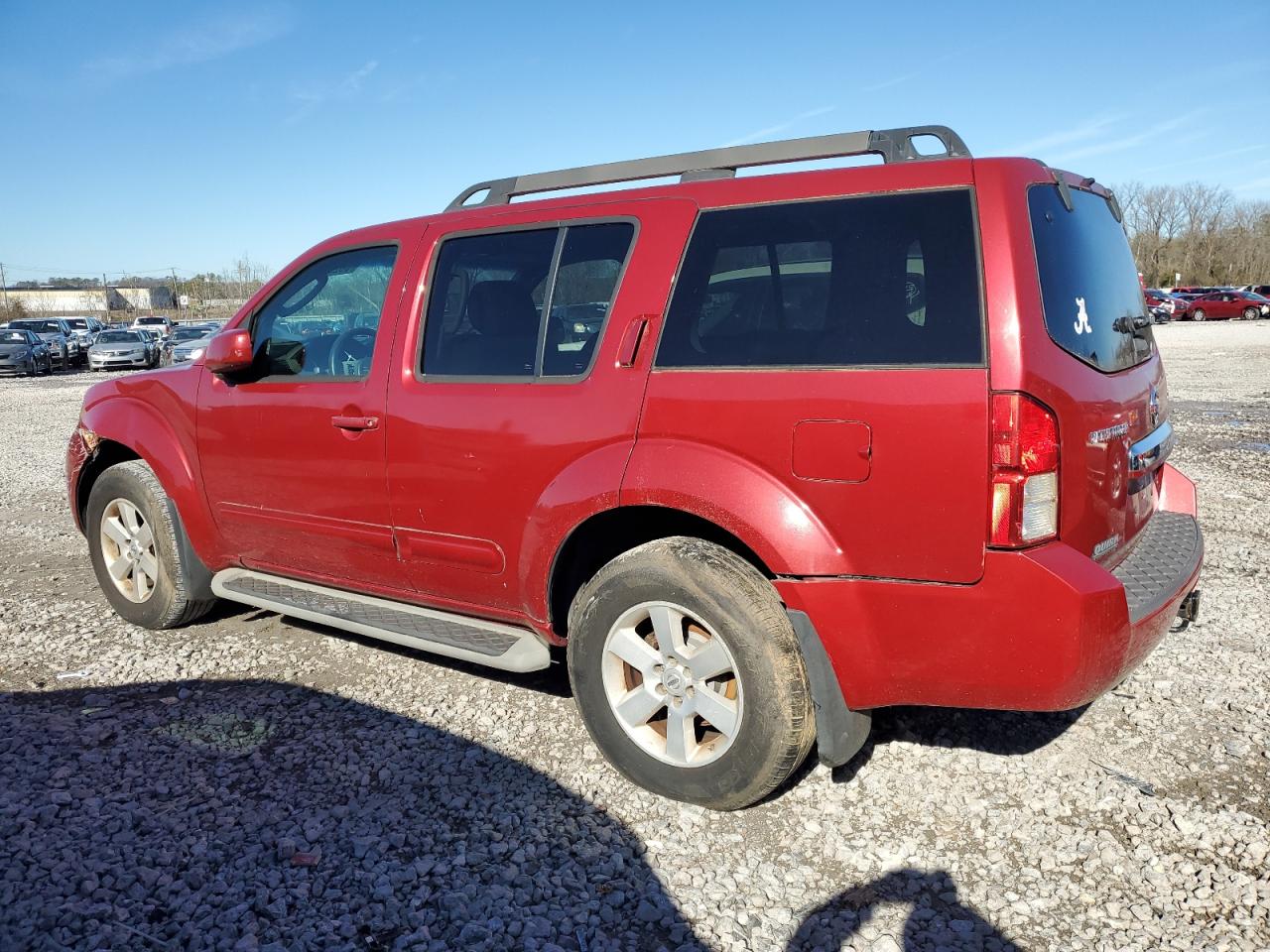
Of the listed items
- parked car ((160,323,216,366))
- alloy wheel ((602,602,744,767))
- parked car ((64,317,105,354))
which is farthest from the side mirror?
parked car ((64,317,105,354))

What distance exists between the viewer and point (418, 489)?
3576 millimetres

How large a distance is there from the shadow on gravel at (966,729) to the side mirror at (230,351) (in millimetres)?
2935

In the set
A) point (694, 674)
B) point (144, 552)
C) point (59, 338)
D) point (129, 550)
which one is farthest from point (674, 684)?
point (59, 338)

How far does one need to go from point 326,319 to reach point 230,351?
0.42 m

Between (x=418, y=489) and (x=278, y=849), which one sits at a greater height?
(x=418, y=489)

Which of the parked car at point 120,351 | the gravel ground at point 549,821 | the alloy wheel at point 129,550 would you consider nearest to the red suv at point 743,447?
the gravel ground at point 549,821

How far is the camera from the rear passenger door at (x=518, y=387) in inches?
124

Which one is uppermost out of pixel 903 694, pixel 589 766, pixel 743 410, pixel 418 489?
pixel 743 410

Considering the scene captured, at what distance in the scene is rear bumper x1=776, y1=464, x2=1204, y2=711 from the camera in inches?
97.4

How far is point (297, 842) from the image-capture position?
286cm

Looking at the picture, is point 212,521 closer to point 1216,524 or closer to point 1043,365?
point 1043,365

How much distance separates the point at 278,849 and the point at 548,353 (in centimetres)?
181

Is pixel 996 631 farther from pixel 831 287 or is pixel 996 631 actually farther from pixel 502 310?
pixel 502 310

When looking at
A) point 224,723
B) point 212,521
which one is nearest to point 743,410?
point 224,723
